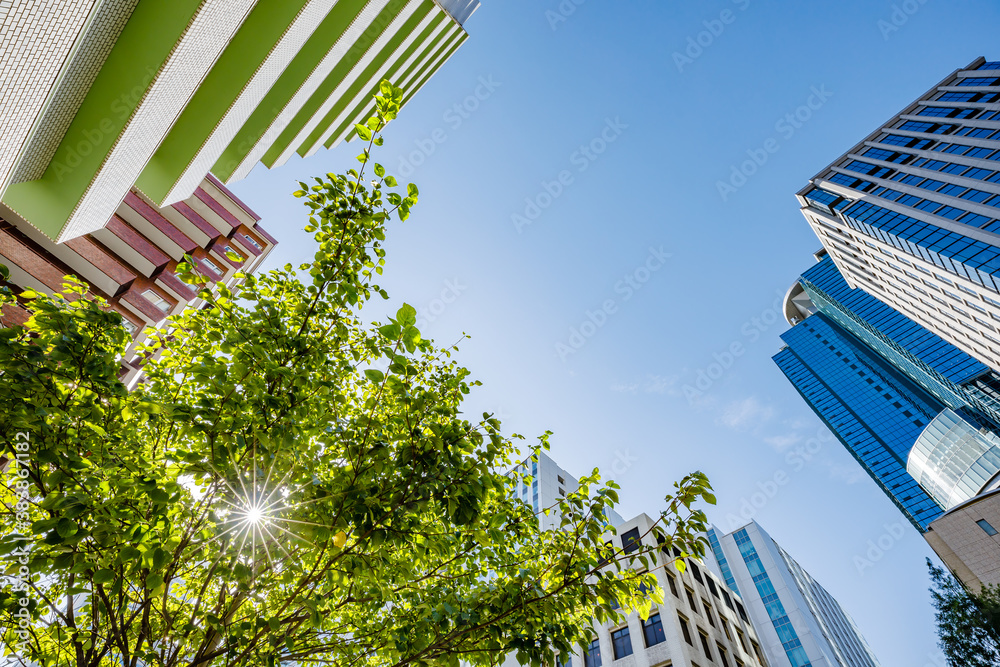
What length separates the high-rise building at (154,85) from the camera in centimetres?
891

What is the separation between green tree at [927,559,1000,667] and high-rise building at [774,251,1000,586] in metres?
7.95

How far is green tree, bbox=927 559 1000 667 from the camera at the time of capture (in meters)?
17.3

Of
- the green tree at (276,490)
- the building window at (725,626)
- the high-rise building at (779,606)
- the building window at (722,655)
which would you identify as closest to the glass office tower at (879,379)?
the high-rise building at (779,606)


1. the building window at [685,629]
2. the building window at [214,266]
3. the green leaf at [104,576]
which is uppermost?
the building window at [214,266]

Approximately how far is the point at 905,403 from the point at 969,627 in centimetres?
11074

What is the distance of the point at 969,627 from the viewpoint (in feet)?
59.3

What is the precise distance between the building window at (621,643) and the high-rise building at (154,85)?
30797 millimetres

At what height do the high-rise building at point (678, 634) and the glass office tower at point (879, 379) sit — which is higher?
the glass office tower at point (879, 379)

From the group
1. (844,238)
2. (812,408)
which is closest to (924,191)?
(844,238)

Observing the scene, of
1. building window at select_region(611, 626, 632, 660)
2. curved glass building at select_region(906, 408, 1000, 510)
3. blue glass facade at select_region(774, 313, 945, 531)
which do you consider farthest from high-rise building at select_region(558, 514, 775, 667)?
blue glass facade at select_region(774, 313, 945, 531)

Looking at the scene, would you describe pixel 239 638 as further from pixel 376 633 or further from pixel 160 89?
pixel 160 89

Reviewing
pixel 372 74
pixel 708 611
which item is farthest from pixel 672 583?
pixel 372 74

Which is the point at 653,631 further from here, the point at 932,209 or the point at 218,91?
the point at 932,209

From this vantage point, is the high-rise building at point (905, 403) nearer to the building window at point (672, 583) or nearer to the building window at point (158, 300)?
the building window at point (672, 583)
